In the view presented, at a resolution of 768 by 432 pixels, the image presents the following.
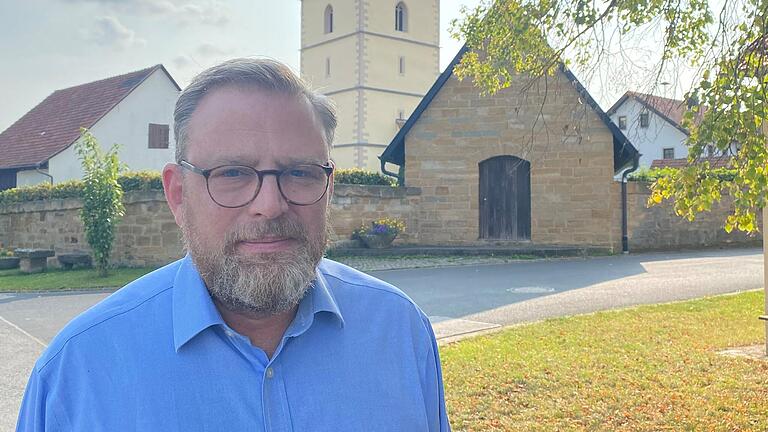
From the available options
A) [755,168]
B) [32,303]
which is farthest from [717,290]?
[32,303]

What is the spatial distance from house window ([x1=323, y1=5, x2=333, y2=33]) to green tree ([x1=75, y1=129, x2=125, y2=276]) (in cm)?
4943

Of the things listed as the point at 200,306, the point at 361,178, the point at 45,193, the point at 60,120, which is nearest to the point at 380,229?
the point at 361,178

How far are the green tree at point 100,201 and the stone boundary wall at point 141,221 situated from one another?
4.20ft

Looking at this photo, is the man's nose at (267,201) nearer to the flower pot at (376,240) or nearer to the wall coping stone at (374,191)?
the wall coping stone at (374,191)

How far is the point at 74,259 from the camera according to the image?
16.6m

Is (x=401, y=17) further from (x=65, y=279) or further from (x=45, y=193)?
(x=65, y=279)

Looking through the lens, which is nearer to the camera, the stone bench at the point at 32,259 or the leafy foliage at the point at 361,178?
the stone bench at the point at 32,259

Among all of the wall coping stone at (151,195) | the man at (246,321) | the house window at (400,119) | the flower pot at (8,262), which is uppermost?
the house window at (400,119)

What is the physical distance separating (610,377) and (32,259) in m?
14.8

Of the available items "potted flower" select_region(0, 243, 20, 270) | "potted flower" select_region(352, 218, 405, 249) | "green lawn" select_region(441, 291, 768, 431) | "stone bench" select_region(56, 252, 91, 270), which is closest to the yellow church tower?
"potted flower" select_region(352, 218, 405, 249)

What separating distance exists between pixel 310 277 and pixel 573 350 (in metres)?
5.37

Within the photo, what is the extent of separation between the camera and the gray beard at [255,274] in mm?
1797

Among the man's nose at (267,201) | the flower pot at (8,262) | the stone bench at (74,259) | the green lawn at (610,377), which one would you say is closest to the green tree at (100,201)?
the stone bench at (74,259)

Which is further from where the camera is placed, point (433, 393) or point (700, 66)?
point (700, 66)
